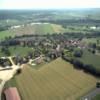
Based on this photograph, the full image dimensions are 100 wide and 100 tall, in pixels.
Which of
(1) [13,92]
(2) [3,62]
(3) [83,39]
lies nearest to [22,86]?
(1) [13,92]

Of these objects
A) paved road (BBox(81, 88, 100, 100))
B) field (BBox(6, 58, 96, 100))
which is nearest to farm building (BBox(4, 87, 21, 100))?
field (BBox(6, 58, 96, 100))

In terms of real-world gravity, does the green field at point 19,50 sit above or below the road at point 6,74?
below

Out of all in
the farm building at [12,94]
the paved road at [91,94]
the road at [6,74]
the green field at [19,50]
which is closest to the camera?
the paved road at [91,94]

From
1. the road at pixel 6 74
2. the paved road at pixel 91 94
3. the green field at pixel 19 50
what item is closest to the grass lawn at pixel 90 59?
the paved road at pixel 91 94

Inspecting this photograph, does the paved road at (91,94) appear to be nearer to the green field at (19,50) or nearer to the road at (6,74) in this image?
the road at (6,74)

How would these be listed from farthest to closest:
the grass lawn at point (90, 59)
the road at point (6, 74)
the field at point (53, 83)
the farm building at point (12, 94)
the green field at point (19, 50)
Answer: the green field at point (19, 50), the grass lawn at point (90, 59), the road at point (6, 74), the field at point (53, 83), the farm building at point (12, 94)

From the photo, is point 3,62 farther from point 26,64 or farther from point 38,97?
point 38,97

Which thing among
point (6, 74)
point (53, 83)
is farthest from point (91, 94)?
point (6, 74)
